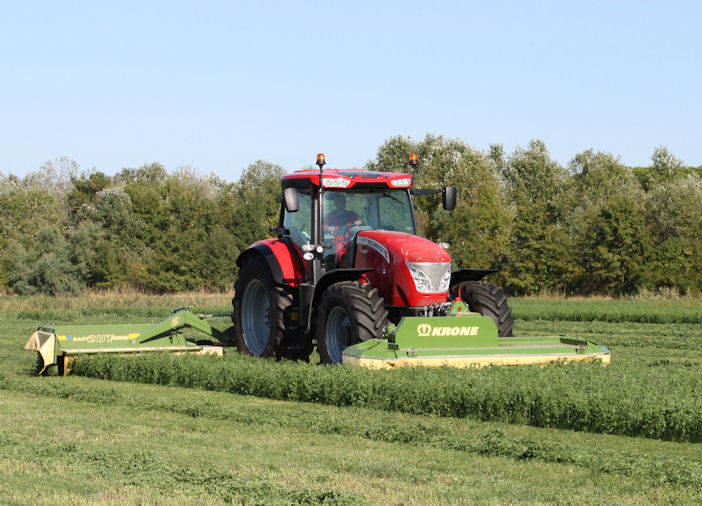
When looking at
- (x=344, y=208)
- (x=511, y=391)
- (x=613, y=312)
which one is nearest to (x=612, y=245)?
(x=613, y=312)

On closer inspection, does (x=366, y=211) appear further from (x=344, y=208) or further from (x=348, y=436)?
(x=348, y=436)

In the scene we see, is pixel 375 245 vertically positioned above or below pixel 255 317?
above

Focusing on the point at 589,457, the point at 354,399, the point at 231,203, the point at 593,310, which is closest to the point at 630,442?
the point at 589,457

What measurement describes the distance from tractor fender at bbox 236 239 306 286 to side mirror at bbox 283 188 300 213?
1.16 metres

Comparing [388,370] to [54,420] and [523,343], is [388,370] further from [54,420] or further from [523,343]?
[54,420]

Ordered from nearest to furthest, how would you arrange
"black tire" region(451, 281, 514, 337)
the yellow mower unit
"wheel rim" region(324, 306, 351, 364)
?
1. "wheel rim" region(324, 306, 351, 364)
2. "black tire" region(451, 281, 514, 337)
3. the yellow mower unit

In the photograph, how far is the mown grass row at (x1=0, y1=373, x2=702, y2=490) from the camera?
6.39 metres

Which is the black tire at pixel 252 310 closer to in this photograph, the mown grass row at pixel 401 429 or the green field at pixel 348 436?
the green field at pixel 348 436

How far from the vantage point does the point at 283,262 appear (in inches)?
498

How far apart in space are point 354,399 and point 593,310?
1914 cm

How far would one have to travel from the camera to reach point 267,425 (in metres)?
8.43

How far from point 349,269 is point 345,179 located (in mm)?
1396

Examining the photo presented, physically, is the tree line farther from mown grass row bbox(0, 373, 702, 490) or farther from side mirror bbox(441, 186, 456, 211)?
mown grass row bbox(0, 373, 702, 490)

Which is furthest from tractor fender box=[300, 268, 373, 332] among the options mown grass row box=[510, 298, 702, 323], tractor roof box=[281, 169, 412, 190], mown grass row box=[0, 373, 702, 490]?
mown grass row box=[510, 298, 702, 323]
